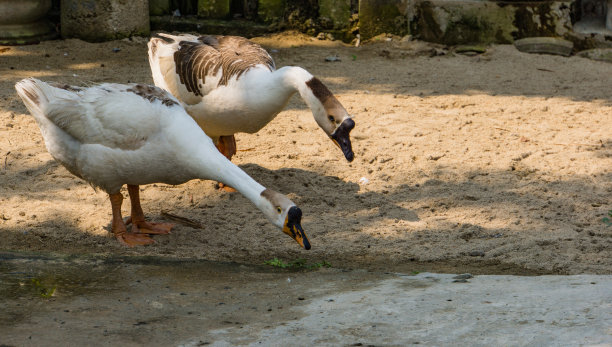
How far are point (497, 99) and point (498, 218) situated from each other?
281 centimetres

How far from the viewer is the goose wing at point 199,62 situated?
17.2 feet

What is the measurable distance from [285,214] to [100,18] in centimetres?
592

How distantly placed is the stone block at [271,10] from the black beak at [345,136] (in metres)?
5.07

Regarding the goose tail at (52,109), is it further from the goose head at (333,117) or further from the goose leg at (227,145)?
the goose head at (333,117)

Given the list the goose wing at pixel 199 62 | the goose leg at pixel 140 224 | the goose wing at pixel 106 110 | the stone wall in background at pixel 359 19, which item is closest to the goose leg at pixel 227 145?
the goose wing at pixel 199 62

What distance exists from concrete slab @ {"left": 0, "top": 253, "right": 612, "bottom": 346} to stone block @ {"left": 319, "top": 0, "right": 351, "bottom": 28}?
5.69 metres

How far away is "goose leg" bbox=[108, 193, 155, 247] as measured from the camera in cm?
479

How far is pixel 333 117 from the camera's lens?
471 cm

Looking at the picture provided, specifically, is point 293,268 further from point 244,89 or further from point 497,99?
point 497,99

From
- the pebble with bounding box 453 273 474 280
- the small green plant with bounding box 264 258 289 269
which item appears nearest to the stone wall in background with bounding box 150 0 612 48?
the small green plant with bounding box 264 258 289 269

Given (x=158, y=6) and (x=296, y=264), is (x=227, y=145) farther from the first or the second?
(x=158, y=6)

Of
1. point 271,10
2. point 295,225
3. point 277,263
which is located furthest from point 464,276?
point 271,10

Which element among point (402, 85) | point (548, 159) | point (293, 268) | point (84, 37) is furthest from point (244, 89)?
point (84, 37)

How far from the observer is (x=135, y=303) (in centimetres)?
363
